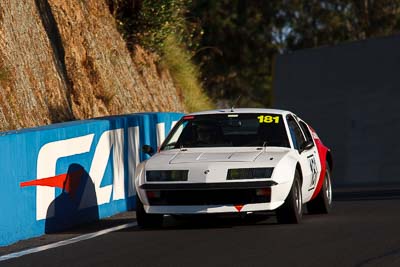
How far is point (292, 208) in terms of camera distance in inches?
529

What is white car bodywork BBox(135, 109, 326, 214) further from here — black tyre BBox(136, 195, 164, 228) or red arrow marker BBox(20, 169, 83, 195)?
red arrow marker BBox(20, 169, 83, 195)

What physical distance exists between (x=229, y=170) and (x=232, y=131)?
1.44 metres

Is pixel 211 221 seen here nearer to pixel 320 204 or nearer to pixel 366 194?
pixel 320 204

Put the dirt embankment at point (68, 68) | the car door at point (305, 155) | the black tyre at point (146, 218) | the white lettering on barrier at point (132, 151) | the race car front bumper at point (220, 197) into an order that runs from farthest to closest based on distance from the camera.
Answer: the dirt embankment at point (68, 68), the white lettering on barrier at point (132, 151), the car door at point (305, 155), the black tyre at point (146, 218), the race car front bumper at point (220, 197)

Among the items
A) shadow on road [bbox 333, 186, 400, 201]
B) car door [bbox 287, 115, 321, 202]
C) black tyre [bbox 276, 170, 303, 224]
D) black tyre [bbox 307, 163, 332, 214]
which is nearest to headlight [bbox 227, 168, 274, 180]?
black tyre [bbox 276, 170, 303, 224]

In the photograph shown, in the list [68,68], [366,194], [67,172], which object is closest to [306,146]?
[67,172]

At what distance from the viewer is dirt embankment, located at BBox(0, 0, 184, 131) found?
19959 mm

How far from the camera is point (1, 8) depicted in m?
20.6

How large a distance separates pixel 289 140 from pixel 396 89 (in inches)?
867

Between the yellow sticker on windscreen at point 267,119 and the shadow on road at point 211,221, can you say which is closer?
the shadow on road at point 211,221

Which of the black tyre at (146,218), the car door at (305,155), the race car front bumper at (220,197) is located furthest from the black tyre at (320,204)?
the black tyre at (146,218)

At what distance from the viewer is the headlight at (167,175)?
1330cm

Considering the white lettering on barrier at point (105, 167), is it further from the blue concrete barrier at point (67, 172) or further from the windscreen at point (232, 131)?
the windscreen at point (232, 131)

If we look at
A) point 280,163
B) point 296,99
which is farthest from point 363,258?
point 296,99
